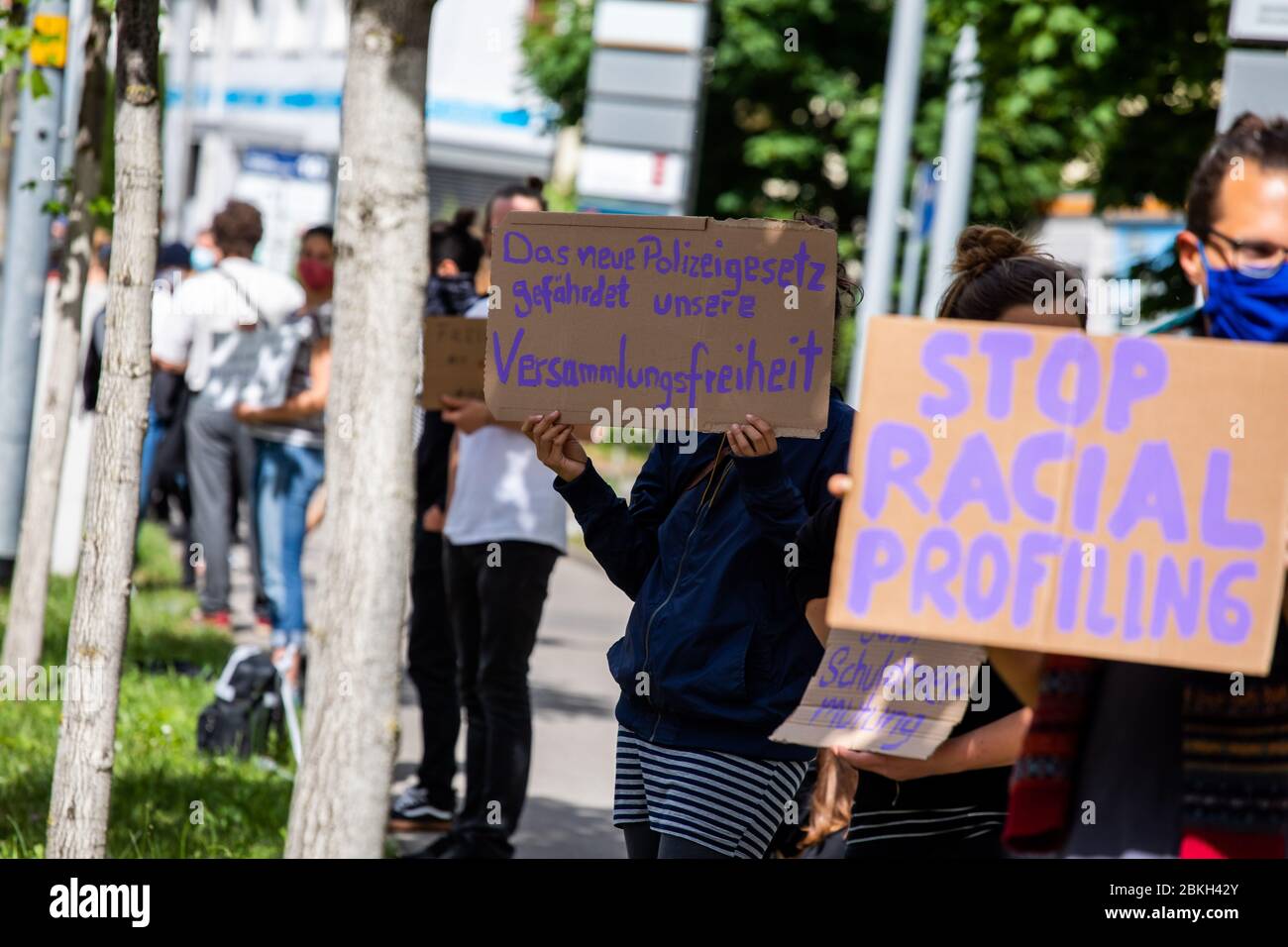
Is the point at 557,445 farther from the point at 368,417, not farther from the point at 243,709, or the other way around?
the point at 243,709

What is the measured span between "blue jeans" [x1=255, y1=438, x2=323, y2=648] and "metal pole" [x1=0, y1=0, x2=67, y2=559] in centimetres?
206

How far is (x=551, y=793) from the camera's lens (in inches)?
287

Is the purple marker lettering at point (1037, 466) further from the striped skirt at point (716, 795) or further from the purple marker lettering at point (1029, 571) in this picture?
the striped skirt at point (716, 795)

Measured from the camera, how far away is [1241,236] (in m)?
2.59

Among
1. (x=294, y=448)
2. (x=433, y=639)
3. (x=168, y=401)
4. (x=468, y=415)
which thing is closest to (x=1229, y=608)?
(x=468, y=415)

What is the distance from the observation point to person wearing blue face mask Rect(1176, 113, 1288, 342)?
253 centimetres

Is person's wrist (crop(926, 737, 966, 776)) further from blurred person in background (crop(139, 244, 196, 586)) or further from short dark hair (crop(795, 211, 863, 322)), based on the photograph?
blurred person in background (crop(139, 244, 196, 586))

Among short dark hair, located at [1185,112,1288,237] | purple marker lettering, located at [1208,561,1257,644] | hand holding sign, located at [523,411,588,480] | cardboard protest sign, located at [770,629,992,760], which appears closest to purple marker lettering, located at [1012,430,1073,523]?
purple marker lettering, located at [1208,561,1257,644]

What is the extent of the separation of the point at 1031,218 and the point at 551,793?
2730 centimetres

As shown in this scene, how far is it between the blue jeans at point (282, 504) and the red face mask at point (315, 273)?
693 millimetres

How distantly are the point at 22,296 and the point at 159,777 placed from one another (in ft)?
14.2

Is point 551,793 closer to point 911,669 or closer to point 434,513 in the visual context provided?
point 434,513

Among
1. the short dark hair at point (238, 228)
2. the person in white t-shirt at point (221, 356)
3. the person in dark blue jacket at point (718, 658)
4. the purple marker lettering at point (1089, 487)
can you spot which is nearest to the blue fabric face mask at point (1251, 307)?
the purple marker lettering at point (1089, 487)
